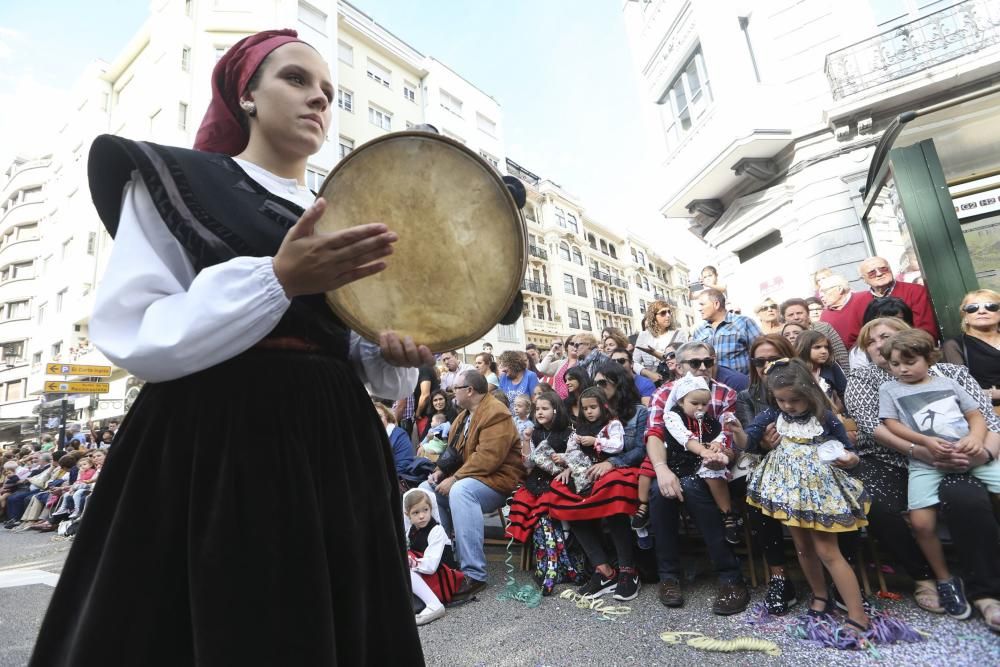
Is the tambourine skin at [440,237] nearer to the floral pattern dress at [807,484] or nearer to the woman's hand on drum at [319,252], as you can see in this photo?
the woman's hand on drum at [319,252]

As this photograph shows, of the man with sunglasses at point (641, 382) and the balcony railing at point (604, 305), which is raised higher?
the balcony railing at point (604, 305)

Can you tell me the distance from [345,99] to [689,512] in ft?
81.5

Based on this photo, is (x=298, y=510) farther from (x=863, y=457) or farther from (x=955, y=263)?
(x=955, y=263)

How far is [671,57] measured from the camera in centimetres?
1309

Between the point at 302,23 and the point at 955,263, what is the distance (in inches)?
935

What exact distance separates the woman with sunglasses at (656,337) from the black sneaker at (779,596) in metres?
2.93

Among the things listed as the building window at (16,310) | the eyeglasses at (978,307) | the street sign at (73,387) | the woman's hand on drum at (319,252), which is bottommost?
the woman's hand on drum at (319,252)

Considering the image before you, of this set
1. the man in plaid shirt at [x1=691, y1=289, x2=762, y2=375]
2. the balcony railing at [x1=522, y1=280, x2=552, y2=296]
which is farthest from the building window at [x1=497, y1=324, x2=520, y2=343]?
the man in plaid shirt at [x1=691, y1=289, x2=762, y2=375]

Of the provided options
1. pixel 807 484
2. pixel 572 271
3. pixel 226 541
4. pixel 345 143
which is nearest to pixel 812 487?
pixel 807 484

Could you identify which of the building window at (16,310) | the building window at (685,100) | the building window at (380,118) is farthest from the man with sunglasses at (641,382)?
the building window at (16,310)

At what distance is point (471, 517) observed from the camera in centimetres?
423

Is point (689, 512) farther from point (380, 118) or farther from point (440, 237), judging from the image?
point (380, 118)

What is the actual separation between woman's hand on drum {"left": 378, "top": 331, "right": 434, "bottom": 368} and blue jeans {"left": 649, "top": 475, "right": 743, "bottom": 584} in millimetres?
2878

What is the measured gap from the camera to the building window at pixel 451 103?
28.3 metres
